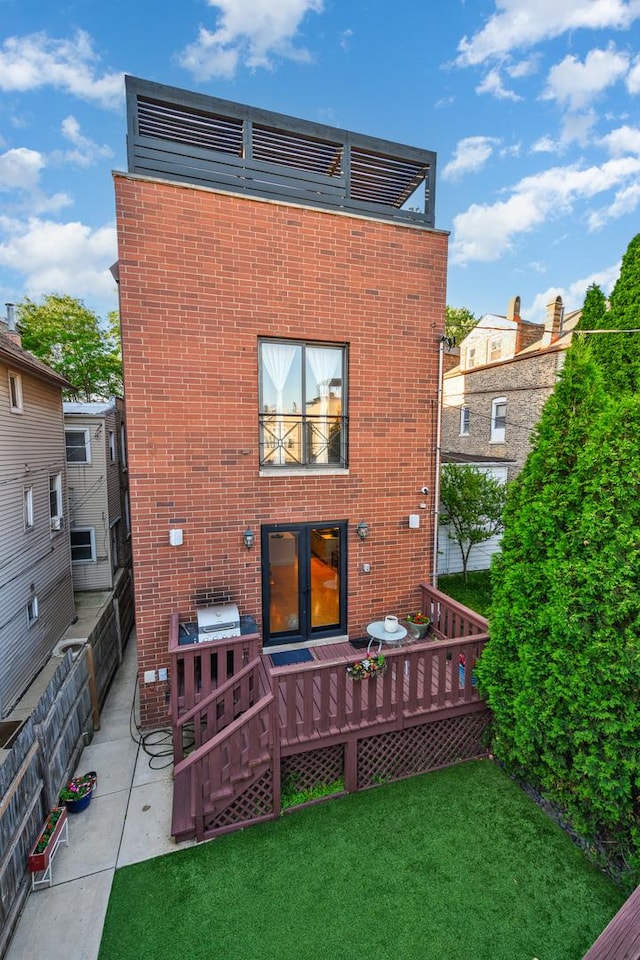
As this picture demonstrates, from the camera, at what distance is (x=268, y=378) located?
582 cm

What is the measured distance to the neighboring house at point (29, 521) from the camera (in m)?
8.33

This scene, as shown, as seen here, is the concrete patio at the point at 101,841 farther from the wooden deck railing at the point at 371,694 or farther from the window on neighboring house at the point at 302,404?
the window on neighboring house at the point at 302,404

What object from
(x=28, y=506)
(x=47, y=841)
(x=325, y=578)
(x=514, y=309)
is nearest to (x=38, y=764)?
(x=47, y=841)

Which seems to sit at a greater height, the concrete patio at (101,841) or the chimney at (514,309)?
the chimney at (514,309)

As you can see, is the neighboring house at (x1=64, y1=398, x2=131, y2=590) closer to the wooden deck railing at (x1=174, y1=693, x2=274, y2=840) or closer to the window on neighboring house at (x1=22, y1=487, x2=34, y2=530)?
the window on neighboring house at (x1=22, y1=487, x2=34, y2=530)

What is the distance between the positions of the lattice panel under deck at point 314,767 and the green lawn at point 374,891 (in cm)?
26

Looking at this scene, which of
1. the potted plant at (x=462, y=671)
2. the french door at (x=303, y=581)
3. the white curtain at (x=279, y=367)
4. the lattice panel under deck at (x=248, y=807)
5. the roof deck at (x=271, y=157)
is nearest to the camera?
the lattice panel under deck at (x=248, y=807)

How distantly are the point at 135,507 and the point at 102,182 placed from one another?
4.16m

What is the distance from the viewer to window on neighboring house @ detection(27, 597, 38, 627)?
9.28 m

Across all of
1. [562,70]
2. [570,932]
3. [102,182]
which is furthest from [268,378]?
[562,70]

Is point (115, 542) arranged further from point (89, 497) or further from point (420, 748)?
point (420, 748)

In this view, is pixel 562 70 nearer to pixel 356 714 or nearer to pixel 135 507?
pixel 135 507

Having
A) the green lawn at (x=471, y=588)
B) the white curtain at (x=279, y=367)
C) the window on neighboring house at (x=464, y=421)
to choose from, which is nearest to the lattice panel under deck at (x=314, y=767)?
the white curtain at (x=279, y=367)

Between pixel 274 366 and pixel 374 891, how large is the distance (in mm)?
5947
